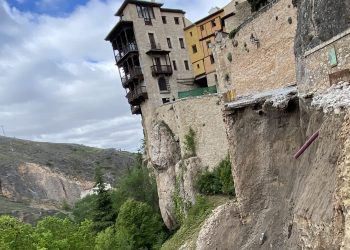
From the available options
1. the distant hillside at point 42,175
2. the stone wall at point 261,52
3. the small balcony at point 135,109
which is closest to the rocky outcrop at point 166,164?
the small balcony at point 135,109

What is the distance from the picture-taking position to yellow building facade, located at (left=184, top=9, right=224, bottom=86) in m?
45.5

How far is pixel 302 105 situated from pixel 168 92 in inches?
1299

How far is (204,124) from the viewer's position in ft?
110

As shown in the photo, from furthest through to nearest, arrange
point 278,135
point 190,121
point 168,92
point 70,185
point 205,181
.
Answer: point 70,185 < point 168,92 < point 190,121 < point 205,181 < point 278,135

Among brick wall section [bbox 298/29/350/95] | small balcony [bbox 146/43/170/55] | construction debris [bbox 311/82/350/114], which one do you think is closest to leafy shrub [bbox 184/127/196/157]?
small balcony [bbox 146/43/170/55]

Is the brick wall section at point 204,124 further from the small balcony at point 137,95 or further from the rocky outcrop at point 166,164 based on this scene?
the small balcony at point 137,95

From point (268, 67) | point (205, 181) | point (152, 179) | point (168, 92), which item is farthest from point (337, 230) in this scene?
point (152, 179)

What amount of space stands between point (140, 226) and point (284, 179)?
27.9m

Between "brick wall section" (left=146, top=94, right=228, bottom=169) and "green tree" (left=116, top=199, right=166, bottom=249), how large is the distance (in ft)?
28.0

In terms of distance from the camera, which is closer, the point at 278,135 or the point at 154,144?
the point at 278,135

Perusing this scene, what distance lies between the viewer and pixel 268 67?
1052 inches

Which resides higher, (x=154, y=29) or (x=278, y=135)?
(x=154, y=29)

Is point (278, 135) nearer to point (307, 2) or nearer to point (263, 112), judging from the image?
point (263, 112)

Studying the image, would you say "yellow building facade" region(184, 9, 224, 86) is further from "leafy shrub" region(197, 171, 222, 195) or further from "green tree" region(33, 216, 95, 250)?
"green tree" region(33, 216, 95, 250)
